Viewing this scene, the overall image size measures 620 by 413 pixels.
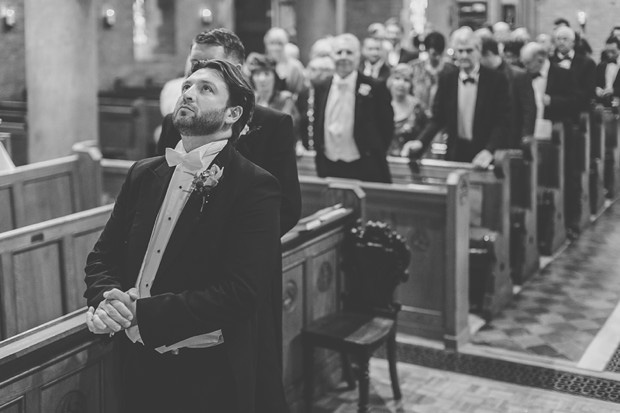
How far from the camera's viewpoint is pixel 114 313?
101 inches

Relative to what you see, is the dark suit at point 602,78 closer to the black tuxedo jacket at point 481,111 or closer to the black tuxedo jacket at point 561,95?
the black tuxedo jacket at point 561,95

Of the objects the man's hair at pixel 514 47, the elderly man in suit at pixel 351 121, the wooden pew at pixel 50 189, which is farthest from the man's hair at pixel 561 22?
the wooden pew at pixel 50 189

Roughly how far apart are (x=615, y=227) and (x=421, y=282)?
11.9 feet

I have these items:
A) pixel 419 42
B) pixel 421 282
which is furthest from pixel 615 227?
pixel 421 282

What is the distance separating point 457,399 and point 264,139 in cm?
183

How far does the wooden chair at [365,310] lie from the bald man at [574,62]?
2887mm

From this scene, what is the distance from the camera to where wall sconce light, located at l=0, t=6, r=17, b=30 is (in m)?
12.5

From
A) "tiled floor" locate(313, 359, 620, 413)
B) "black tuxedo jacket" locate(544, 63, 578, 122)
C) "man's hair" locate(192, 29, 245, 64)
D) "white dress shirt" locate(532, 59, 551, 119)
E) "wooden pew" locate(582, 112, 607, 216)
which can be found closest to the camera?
"man's hair" locate(192, 29, 245, 64)

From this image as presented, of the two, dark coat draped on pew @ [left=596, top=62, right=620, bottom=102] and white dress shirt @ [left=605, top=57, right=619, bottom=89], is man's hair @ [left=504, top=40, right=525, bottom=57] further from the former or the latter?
white dress shirt @ [left=605, top=57, right=619, bottom=89]

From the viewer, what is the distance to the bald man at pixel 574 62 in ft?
22.4

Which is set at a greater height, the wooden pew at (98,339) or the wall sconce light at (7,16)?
the wall sconce light at (7,16)

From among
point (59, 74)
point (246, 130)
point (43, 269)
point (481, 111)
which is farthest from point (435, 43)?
point (246, 130)

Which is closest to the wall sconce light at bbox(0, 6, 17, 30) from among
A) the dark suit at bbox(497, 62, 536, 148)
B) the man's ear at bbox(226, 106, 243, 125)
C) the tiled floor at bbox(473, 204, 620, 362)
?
the dark suit at bbox(497, 62, 536, 148)

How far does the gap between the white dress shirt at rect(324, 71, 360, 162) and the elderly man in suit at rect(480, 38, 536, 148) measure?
1.33m
